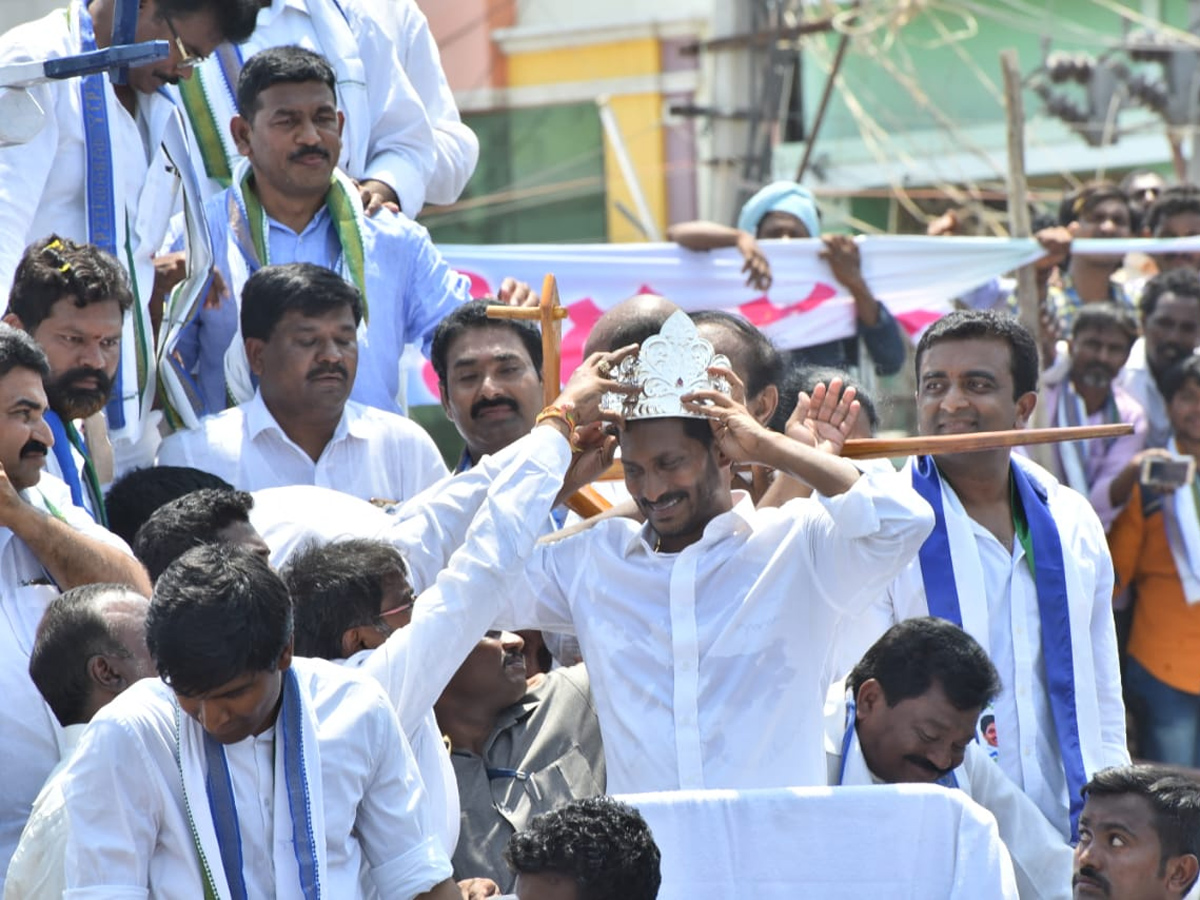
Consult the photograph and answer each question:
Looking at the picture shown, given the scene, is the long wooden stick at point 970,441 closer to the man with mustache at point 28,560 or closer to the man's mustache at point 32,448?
the man with mustache at point 28,560

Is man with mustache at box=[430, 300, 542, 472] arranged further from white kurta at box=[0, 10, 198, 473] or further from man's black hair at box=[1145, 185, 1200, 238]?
man's black hair at box=[1145, 185, 1200, 238]

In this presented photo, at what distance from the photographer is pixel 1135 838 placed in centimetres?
442

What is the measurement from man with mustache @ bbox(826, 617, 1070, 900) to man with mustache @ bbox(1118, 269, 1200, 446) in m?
3.49

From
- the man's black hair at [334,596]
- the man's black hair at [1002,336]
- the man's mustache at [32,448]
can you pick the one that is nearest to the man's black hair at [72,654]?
the man's black hair at [334,596]

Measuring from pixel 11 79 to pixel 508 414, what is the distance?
68.9 inches

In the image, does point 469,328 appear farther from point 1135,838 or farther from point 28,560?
point 1135,838

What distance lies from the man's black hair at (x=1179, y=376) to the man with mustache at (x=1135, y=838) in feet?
11.1

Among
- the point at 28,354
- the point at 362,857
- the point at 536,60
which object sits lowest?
the point at 362,857

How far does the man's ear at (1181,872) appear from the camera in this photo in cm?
446

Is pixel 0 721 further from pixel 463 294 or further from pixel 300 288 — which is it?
pixel 463 294

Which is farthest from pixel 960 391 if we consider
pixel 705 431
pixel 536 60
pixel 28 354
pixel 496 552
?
pixel 536 60

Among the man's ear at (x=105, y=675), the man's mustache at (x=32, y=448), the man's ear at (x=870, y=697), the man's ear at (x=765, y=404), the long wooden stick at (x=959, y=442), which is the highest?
the man's ear at (x=765, y=404)

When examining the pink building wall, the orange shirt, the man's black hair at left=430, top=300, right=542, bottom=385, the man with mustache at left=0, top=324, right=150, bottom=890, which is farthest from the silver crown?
the pink building wall

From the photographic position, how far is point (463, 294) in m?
6.38
